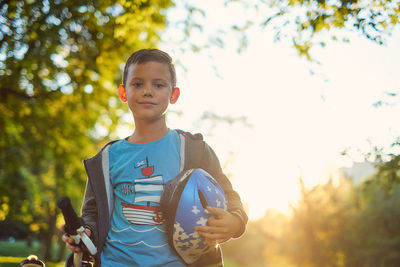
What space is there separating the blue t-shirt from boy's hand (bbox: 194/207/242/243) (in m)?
0.31

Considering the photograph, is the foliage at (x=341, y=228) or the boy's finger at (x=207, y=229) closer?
the boy's finger at (x=207, y=229)

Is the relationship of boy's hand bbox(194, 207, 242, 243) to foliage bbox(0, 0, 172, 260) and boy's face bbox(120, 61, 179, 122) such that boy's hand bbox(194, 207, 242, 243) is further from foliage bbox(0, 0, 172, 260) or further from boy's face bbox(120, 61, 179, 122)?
foliage bbox(0, 0, 172, 260)

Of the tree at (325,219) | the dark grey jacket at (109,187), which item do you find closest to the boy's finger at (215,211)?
the dark grey jacket at (109,187)

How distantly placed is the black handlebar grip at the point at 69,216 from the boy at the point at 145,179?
11 centimetres

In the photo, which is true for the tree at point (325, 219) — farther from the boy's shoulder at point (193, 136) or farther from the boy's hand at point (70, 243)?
the boy's hand at point (70, 243)

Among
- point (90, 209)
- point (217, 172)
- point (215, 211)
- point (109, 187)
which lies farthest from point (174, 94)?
point (90, 209)

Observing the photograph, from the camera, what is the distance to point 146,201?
109 inches

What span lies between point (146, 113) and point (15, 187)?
43.4 feet

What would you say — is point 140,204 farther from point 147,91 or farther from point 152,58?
point 152,58

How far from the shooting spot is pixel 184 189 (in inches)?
105

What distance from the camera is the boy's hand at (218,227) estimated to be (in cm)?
255

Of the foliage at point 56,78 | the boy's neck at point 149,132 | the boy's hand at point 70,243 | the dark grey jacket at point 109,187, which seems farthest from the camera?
the foliage at point 56,78

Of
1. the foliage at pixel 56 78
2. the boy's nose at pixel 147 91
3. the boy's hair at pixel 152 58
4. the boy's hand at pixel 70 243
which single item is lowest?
the boy's hand at pixel 70 243

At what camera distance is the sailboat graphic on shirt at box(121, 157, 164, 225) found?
8.95ft
